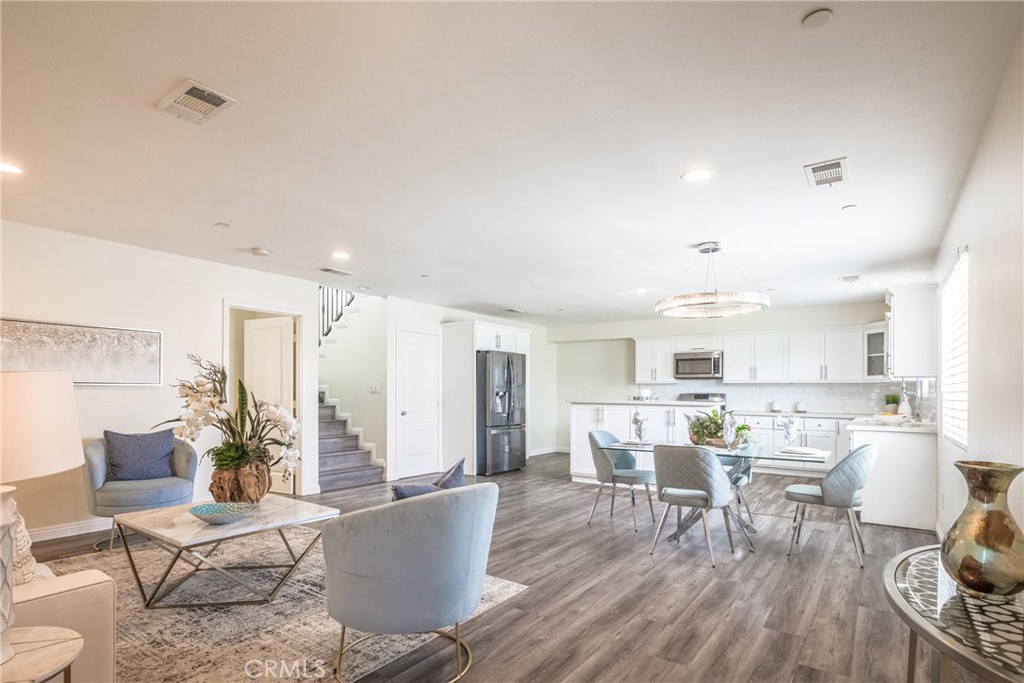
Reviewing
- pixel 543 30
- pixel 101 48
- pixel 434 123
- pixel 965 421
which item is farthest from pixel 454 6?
pixel 965 421

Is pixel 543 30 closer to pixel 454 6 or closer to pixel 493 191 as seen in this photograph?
pixel 454 6

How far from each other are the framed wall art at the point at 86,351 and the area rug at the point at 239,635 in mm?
1648

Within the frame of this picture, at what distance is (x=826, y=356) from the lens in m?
8.02

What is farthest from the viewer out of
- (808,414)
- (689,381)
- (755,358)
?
(689,381)

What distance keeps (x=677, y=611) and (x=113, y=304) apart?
5.16 meters

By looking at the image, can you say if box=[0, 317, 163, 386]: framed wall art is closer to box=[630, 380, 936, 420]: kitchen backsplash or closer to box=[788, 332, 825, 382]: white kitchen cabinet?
box=[630, 380, 936, 420]: kitchen backsplash

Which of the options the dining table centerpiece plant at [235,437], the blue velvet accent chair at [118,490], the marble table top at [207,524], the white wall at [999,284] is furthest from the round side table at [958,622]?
the blue velvet accent chair at [118,490]

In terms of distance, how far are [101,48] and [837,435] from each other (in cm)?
872

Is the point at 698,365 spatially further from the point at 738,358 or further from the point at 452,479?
the point at 452,479

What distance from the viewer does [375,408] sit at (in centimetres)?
734

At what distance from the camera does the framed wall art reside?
414 centimetres

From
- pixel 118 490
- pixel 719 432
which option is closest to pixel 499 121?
pixel 719 432

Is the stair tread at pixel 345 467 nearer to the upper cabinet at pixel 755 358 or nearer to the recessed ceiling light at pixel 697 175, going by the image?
the recessed ceiling light at pixel 697 175

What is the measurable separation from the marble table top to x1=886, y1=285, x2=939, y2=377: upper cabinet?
4980 millimetres
